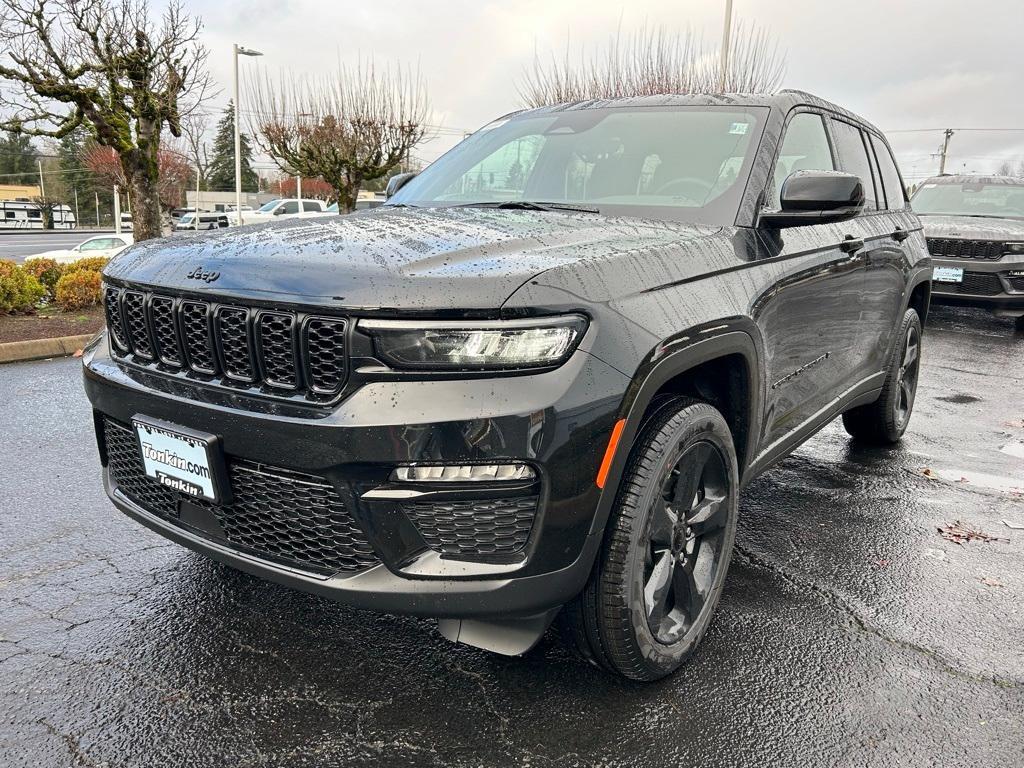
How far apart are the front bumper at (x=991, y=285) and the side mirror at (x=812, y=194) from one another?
8264mm

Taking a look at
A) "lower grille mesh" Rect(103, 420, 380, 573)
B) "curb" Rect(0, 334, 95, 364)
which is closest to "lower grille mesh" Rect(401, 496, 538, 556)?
"lower grille mesh" Rect(103, 420, 380, 573)

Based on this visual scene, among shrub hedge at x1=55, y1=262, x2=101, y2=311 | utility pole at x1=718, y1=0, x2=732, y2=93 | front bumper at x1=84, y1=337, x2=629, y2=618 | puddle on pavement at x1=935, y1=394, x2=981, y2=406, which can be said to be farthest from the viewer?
utility pole at x1=718, y1=0, x2=732, y2=93

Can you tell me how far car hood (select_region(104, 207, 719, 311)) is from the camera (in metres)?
1.80

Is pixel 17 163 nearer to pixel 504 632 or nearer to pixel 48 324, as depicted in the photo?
pixel 48 324

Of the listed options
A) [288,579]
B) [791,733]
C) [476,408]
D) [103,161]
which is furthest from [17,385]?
[103,161]

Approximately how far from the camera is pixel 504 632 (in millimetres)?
1976

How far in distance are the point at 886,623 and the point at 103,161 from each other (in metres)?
47.5

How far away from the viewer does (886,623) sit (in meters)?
2.75

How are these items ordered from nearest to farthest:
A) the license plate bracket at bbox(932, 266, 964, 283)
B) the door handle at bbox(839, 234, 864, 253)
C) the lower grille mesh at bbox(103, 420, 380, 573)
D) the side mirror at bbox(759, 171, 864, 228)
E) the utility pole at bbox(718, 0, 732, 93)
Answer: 1. the lower grille mesh at bbox(103, 420, 380, 573)
2. the side mirror at bbox(759, 171, 864, 228)
3. the door handle at bbox(839, 234, 864, 253)
4. the license plate bracket at bbox(932, 266, 964, 283)
5. the utility pole at bbox(718, 0, 732, 93)

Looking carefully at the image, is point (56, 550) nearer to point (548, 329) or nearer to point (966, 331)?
point (548, 329)

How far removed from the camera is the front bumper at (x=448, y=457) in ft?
5.76

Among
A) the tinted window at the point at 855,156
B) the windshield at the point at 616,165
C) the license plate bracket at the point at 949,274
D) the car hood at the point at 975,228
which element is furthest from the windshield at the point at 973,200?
the windshield at the point at 616,165

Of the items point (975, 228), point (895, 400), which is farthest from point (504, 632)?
point (975, 228)

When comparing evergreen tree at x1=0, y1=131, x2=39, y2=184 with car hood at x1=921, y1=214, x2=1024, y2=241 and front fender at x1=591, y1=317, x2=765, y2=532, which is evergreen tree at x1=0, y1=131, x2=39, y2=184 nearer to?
car hood at x1=921, y1=214, x2=1024, y2=241
